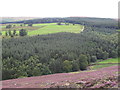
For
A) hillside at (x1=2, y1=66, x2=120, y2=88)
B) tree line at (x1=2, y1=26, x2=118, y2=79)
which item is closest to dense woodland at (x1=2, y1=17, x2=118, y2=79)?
tree line at (x1=2, y1=26, x2=118, y2=79)

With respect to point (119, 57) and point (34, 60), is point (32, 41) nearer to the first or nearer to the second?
point (34, 60)

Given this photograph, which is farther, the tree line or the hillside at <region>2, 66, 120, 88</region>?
the tree line

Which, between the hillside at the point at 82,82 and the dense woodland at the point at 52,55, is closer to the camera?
the hillside at the point at 82,82

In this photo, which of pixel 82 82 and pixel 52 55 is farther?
pixel 52 55

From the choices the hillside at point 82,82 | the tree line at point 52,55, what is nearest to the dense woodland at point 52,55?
the tree line at point 52,55

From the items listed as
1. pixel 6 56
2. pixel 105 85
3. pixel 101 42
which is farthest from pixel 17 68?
pixel 101 42

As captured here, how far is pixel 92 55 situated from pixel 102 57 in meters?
8.39

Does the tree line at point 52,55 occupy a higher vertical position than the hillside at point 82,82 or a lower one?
lower

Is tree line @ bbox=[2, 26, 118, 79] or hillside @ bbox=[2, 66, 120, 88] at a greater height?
hillside @ bbox=[2, 66, 120, 88]

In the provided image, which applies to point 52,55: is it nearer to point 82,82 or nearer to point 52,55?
point 52,55

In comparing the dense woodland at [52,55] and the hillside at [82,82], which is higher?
the hillside at [82,82]

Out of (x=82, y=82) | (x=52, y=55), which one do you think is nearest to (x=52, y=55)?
(x=52, y=55)

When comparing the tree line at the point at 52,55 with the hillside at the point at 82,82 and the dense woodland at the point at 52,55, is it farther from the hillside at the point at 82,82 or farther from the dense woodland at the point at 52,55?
the hillside at the point at 82,82

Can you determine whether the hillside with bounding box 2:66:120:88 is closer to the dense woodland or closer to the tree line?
the dense woodland
